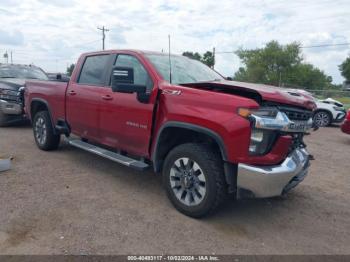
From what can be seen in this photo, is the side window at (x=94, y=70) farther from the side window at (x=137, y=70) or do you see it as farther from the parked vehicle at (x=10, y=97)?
the parked vehicle at (x=10, y=97)

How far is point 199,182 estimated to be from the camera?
3.91 m

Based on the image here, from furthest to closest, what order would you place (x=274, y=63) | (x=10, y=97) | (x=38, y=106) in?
(x=274, y=63) < (x=10, y=97) < (x=38, y=106)

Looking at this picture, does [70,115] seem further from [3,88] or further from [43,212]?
[3,88]

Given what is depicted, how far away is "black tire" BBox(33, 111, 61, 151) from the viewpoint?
6.62 metres

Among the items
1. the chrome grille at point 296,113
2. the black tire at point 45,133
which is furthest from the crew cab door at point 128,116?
the black tire at point 45,133

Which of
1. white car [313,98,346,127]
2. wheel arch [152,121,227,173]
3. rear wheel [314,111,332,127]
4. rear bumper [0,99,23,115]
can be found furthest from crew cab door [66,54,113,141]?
rear wheel [314,111,332,127]

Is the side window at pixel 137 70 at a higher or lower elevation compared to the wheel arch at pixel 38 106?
higher

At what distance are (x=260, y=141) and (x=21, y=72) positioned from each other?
934 cm

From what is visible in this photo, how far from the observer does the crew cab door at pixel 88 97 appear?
5340 mm

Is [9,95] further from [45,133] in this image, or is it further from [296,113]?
[296,113]

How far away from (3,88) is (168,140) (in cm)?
676

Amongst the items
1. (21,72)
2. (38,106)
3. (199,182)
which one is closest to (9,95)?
(21,72)

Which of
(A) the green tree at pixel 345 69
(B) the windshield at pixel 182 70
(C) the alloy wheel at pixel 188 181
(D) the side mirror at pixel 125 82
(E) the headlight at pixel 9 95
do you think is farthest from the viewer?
(A) the green tree at pixel 345 69

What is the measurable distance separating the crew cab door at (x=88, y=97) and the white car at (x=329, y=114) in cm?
1071
